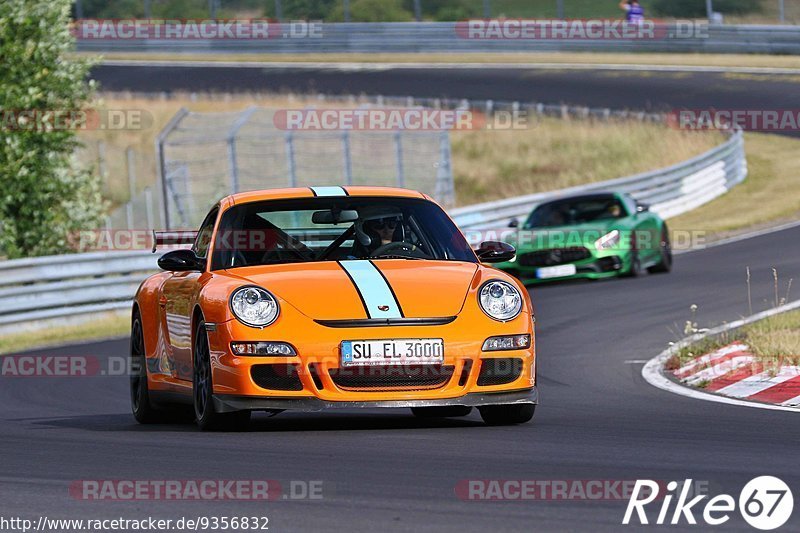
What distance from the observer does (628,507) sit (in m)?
5.93

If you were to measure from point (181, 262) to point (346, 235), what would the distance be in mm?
958

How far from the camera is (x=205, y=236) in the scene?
393 inches

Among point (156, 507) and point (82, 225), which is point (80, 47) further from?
point (156, 507)

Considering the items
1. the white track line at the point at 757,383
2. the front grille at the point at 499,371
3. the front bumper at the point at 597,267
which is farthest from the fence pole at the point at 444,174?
the front grille at the point at 499,371

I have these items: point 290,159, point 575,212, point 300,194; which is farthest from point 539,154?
point 300,194

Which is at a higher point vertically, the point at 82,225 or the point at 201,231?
the point at 201,231

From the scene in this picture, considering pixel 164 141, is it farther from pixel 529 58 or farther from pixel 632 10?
pixel 529 58

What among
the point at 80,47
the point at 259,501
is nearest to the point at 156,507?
the point at 259,501

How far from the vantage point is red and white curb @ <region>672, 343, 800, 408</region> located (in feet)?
33.2

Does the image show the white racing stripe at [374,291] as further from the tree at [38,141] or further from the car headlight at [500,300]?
the tree at [38,141]

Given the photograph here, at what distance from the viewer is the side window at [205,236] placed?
980cm

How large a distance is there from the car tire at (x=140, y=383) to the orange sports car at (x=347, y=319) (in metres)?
0.68

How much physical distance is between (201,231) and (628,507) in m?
4.88

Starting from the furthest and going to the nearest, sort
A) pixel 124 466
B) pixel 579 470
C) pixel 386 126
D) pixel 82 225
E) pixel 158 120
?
pixel 158 120 < pixel 386 126 < pixel 82 225 < pixel 124 466 < pixel 579 470
